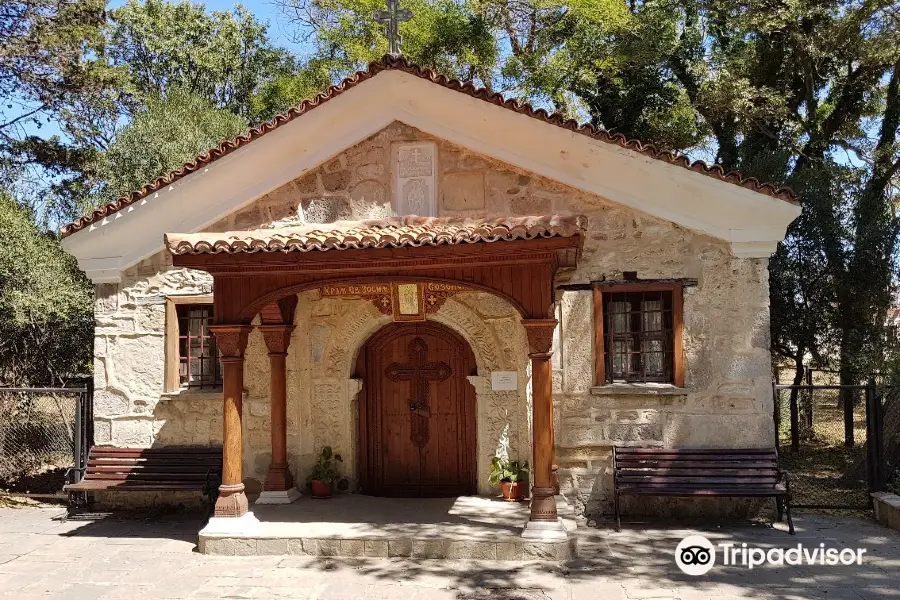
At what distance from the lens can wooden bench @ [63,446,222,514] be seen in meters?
7.71

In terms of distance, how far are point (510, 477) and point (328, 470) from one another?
1.94 meters

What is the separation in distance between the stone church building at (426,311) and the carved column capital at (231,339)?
0.02m

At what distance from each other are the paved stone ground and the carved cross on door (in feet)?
6.58

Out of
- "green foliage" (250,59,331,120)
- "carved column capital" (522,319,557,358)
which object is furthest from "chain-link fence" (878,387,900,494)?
"green foliage" (250,59,331,120)

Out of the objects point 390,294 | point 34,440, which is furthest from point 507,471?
point 34,440

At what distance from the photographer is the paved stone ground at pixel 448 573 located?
5379mm

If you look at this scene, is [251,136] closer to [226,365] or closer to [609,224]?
[226,365]

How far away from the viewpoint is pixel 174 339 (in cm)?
818

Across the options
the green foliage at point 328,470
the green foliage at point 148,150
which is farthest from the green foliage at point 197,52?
the green foliage at point 328,470

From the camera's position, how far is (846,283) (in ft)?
37.7

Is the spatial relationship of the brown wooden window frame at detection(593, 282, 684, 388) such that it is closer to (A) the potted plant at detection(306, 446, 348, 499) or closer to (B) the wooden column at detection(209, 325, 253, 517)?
(A) the potted plant at detection(306, 446, 348, 499)

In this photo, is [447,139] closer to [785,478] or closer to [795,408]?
[785,478]

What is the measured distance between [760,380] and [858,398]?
301 inches

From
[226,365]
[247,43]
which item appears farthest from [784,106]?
[247,43]
